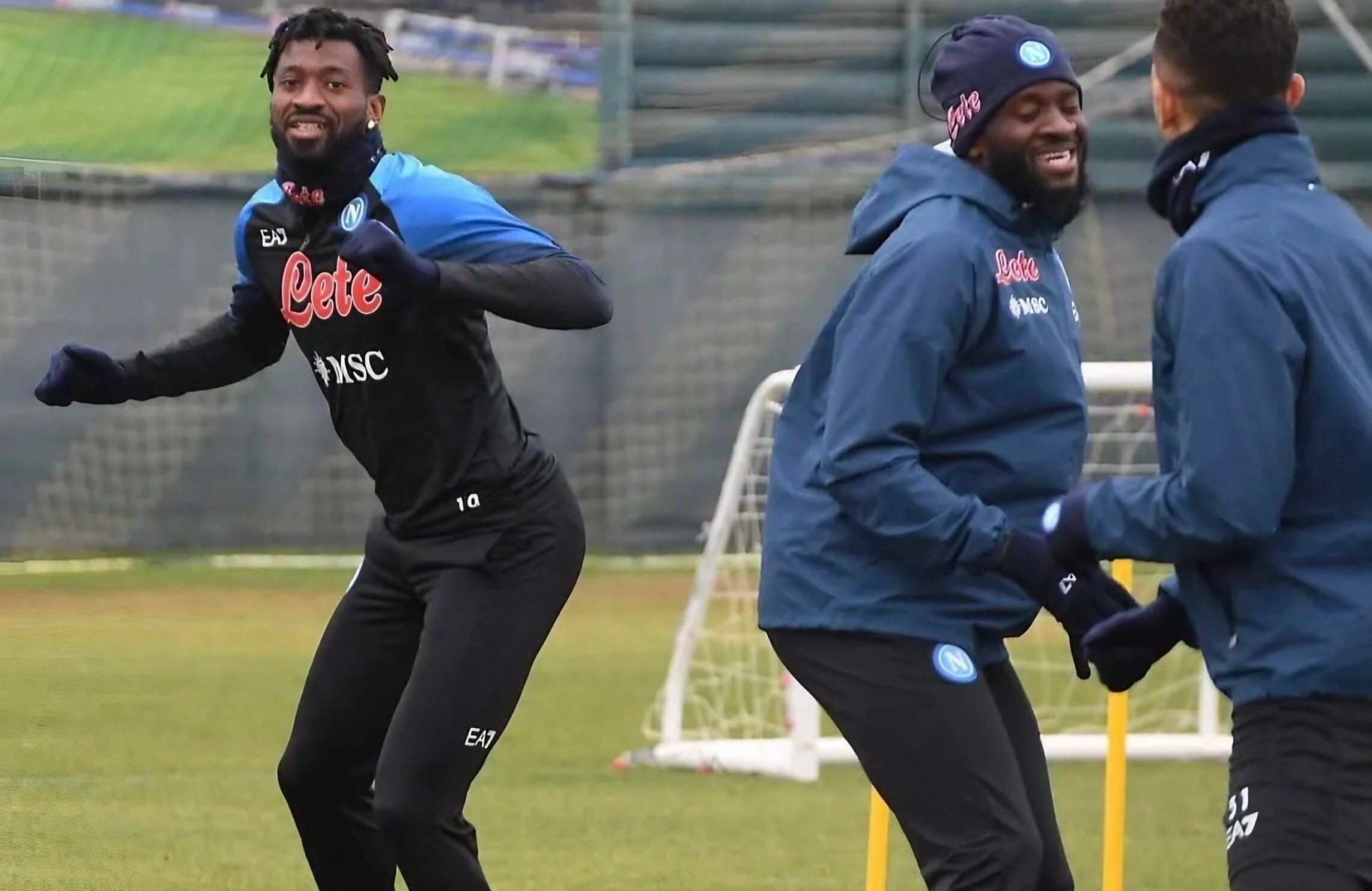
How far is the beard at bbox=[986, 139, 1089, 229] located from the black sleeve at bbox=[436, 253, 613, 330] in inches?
36.0

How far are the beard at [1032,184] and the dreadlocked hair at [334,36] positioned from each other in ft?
4.75

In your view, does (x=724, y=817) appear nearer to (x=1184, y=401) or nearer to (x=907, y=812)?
(x=907, y=812)

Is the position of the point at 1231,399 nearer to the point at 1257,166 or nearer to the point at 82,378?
the point at 1257,166

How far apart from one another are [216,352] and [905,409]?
2023 millimetres

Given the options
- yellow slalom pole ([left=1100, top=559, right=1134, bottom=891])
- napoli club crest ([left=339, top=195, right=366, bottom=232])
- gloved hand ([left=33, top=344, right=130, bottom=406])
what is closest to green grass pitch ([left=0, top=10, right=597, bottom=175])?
gloved hand ([left=33, top=344, right=130, bottom=406])

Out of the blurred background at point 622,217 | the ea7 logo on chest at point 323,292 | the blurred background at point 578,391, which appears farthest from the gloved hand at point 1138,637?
the blurred background at point 622,217

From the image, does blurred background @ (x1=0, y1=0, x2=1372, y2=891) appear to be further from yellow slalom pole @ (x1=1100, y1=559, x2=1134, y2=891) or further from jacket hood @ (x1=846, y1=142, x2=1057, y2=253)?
jacket hood @ (x1=846, y1=142, x2=1057, y2=253)

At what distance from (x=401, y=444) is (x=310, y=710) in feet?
1.95

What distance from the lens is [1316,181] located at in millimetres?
3508

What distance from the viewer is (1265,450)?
3.24m

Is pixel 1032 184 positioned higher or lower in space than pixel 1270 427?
higher

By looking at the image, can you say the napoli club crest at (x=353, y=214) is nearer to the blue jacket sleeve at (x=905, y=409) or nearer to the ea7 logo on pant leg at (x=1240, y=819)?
the blue jacket sleeve at (x=905, y=409)

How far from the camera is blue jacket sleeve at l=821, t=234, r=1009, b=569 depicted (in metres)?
3.80

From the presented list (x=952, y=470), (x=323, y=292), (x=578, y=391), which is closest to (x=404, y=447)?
(x=323, y=292)
